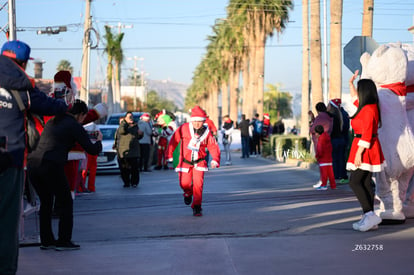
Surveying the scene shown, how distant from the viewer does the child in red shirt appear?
16.5 m

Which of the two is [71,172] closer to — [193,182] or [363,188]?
[193,182]

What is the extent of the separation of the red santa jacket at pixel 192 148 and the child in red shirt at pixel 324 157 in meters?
5.05

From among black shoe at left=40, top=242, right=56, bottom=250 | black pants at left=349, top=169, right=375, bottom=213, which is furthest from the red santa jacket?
black shoe at left=40, top=242, right=56, bottom=250

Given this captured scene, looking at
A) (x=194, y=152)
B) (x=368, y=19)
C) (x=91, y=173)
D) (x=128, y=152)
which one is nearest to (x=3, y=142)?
(x=194, y=152)

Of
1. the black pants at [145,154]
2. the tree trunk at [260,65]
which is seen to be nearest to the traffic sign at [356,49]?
the black pants at [145,154]

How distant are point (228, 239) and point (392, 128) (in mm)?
2577

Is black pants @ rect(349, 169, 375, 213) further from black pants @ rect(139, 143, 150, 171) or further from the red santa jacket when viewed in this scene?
black pants @ rect(139, 143, 150, 171)

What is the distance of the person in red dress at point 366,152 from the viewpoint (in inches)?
364

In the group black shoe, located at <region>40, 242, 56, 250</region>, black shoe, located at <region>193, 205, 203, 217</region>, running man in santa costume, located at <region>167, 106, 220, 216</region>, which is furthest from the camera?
running man in santa costume, located at <region>167, 106, 220, 216</region>

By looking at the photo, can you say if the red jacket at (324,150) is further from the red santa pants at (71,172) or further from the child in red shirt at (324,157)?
the red santa pants at (71,172)

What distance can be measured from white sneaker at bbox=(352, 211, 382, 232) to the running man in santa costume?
3.17 metres

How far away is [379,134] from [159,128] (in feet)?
53.9

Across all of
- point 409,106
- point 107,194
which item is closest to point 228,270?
point 409,106

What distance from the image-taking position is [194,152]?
1193 centimetres
